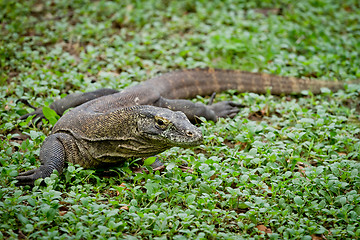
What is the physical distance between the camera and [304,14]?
931 centimetres

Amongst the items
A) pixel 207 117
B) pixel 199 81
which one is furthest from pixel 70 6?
pixel 207 117

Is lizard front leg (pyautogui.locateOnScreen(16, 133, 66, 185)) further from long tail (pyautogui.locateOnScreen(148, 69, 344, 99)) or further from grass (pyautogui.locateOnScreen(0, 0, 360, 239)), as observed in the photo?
long tail (pyautogui.locateOnScreen(148, 69, 344, 99))

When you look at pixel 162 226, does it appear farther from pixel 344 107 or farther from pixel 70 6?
pixel 70 6

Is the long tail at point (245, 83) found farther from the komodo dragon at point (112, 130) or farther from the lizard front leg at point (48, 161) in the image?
the lizard front leg at point (48, 161)

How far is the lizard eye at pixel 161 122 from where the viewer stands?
13.1 ft

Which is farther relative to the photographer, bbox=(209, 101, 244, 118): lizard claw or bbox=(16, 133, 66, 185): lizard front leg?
bbox=(209, 101, 244, 118): lizard claw

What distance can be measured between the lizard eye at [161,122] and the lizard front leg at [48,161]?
40.2 inches

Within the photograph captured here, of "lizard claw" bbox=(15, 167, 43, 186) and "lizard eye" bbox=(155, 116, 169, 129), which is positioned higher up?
"lizard eye" bbox=(155, 116, 169, 129)

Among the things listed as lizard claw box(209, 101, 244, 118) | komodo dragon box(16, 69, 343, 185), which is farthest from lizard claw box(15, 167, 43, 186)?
lizard claw box(209, 101, 244, 118)

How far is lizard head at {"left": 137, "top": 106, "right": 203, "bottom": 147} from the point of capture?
390 cm

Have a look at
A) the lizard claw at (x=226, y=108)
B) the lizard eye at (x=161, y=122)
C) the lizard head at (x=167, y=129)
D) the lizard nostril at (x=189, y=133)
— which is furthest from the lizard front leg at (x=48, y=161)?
the lizard claw at (x=226, y=108)

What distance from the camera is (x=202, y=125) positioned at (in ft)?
17.9

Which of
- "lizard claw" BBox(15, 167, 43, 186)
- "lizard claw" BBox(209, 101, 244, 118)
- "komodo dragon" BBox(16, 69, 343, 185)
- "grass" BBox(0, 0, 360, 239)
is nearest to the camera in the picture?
"grass" BBox(0, 0, 360, 239)

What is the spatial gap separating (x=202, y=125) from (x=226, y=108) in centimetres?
61
